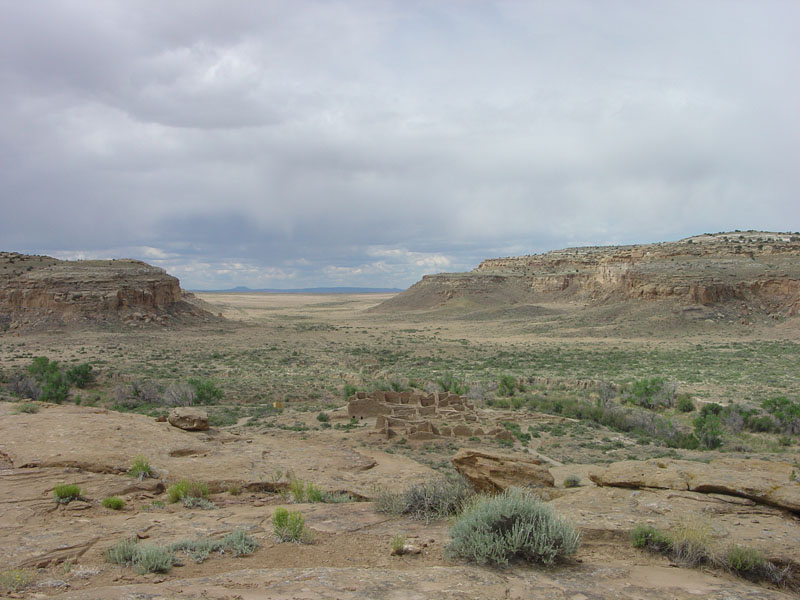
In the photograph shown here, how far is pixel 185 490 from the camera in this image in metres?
8.70

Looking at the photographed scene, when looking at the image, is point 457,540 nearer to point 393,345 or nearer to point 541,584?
point 541,584

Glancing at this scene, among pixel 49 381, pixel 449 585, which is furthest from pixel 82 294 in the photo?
pixel 449 585

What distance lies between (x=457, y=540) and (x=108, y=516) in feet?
17.2

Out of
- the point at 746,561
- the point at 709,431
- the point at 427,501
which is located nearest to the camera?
the point at 746,561

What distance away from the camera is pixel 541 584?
17.0 feet

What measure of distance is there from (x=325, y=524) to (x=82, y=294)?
47.9m

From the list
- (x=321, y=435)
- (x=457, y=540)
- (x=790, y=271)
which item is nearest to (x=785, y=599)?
(x=457, y=540)

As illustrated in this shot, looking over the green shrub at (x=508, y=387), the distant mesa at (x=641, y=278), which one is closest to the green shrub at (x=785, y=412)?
the green shrub at (x=508, y=387)

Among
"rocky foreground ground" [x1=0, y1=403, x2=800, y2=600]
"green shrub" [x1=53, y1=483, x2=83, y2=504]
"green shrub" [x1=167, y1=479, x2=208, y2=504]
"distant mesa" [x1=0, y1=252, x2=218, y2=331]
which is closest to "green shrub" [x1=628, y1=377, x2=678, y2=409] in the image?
"rocky foreground ground" [x1=0, y1=403, x2=800, y2=600]

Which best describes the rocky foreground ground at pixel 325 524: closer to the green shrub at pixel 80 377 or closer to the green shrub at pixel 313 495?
the green shrub at pixel 313 495

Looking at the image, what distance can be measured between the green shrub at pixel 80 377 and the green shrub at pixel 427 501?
2186 centimetres

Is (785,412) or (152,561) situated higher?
(152,561)

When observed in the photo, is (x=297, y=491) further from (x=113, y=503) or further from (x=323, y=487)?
(x=113, y=503)

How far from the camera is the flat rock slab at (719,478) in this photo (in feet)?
22.9
